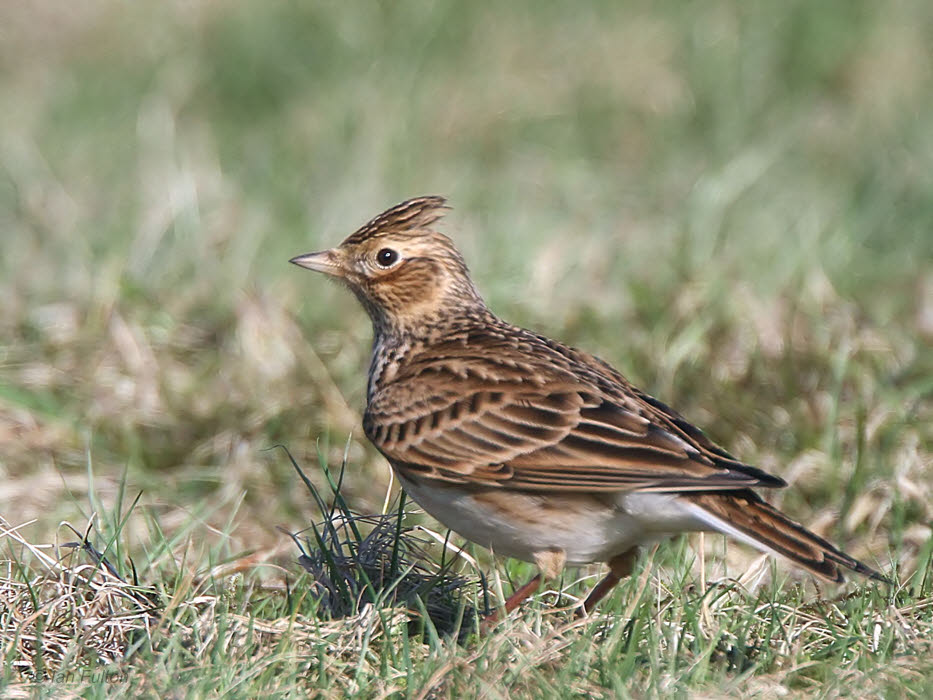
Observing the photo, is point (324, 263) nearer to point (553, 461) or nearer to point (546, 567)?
point (553, 461)

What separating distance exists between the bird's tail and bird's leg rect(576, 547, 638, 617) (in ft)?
1.41

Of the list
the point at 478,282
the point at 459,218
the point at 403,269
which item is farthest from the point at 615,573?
the point at 459,218

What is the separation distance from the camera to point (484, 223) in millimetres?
9055

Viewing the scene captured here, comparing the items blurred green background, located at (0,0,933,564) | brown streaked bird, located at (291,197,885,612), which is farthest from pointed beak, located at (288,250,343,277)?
blurred green background, located at (0,0,933,564)

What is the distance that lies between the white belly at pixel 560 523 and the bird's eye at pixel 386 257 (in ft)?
4.07

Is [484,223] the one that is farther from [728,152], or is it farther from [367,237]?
[367,237]

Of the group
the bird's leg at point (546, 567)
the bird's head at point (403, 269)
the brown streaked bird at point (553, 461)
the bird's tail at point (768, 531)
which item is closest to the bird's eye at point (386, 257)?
the bird's head at point (403, 269)

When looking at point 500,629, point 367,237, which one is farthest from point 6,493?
point 500,629

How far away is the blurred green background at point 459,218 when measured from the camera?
677cm

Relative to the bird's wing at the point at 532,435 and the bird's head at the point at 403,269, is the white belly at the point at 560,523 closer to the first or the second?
the bird's wing at the point at 532,435

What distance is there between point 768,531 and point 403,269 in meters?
1.85

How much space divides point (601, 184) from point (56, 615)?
232 inches

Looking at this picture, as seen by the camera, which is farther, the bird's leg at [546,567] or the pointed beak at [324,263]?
the pointed beak at [324,263]

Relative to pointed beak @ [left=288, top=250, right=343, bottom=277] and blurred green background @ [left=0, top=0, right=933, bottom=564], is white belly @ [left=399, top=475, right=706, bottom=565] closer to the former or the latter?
pointed beak @ [left=288, top=250, right=343, bottom=277]
